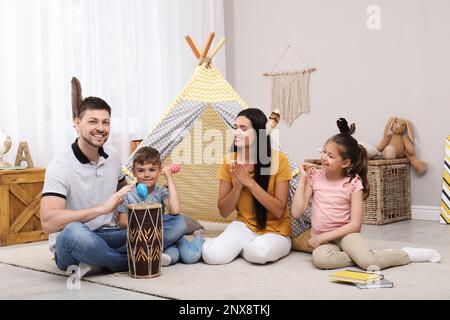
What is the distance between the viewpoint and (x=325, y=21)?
4742 millimetres

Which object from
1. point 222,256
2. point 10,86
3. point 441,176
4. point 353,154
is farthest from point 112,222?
point 441,176

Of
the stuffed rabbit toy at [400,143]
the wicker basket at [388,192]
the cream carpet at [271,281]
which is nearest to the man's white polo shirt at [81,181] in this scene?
the cream carpet at [271,281]

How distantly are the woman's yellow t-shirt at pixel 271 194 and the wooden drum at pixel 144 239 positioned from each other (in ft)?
1.70

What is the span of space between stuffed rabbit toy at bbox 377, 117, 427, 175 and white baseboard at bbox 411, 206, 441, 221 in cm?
24

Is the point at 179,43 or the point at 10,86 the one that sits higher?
the point at 179,43

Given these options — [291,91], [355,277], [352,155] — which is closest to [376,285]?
[355,277]

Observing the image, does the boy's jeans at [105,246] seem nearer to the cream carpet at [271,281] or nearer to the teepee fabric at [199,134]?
the cream carpet at [271,281]

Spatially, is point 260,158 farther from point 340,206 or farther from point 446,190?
point 446,190

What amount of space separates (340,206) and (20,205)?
1847 millimetres

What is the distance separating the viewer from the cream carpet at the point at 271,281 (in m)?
2.16

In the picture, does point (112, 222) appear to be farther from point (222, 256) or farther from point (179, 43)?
point (179, 43)

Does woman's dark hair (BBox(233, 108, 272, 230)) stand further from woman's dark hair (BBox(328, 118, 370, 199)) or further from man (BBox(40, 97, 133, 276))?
man (BBox(40, 97, 133, 276))

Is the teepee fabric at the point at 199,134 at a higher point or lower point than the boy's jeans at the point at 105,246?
higher
